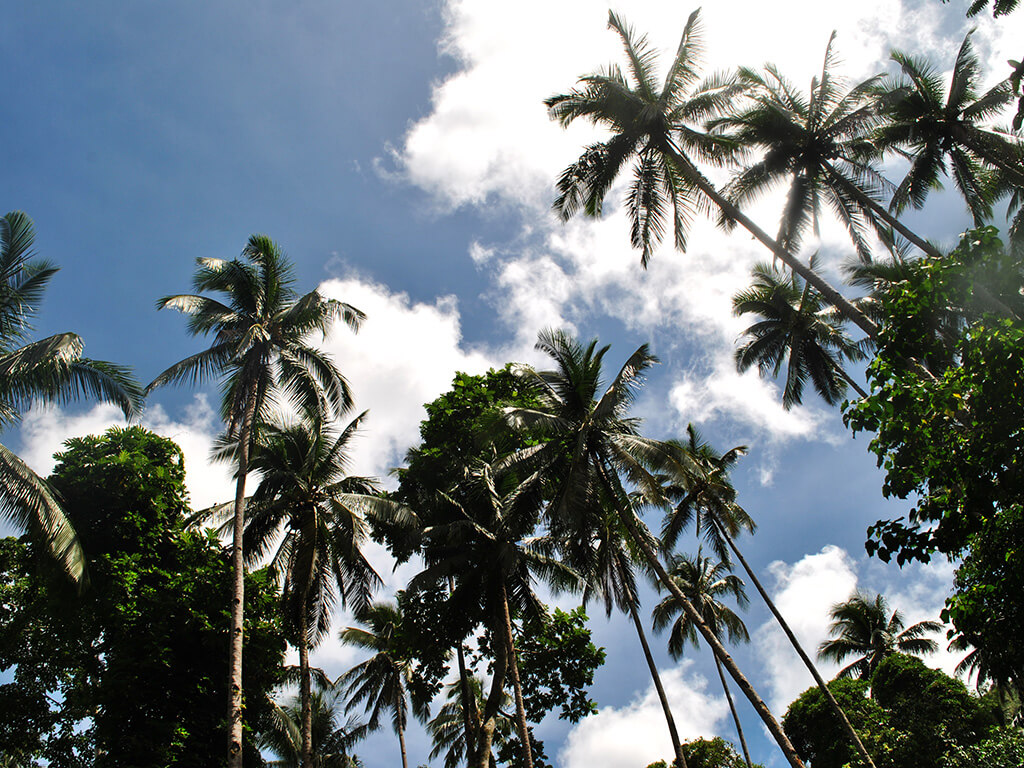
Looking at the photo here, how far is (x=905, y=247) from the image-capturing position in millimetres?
20406

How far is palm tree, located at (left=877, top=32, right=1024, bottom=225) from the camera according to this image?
17.7 m

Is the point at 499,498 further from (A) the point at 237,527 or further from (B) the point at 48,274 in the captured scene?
(B) the point at 48,274

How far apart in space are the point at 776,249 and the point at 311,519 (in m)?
14.8

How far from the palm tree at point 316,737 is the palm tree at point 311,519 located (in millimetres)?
10415

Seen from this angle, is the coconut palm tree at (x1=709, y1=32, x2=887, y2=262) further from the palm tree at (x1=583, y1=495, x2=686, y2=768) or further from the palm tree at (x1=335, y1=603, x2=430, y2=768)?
the palm tree at (x1=335, y1=603, x2=430, y2=768)

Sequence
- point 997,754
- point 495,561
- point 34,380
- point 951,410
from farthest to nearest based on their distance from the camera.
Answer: point 495,561 < point 997,754 < point 34,380 < point 951,410

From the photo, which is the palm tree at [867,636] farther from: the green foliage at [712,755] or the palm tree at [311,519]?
the palm tree at [311,519]

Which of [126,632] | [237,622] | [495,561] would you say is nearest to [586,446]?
[495,561]

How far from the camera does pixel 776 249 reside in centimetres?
1527

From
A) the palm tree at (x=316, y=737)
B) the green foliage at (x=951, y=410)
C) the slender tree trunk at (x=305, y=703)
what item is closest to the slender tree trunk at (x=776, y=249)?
the green foliage at (x=951, y=410)

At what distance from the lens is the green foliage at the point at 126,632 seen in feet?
48.9

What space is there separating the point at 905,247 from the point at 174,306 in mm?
22443

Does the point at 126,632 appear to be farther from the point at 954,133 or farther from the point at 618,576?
the point at 954,133

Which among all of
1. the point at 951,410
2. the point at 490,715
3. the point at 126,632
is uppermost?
the point at 126,632
